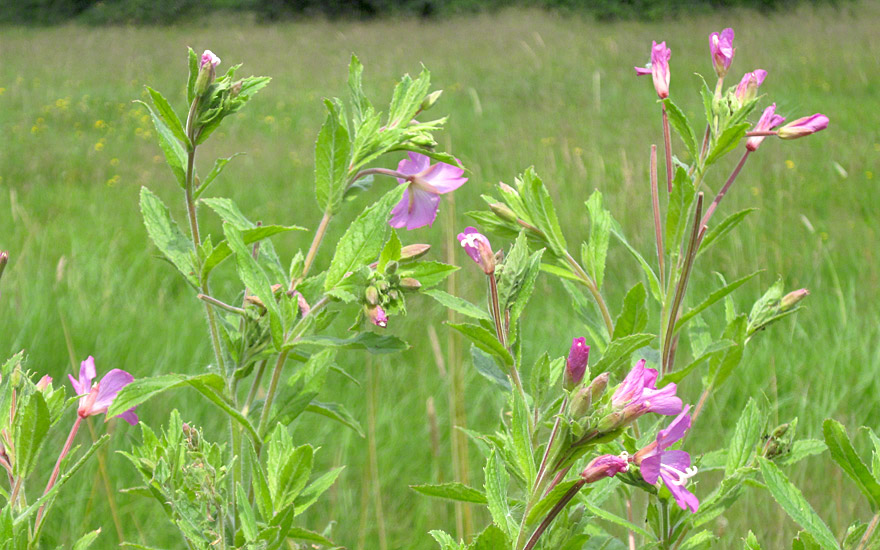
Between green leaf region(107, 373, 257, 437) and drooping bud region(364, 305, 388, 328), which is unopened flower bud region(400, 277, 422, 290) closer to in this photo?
drooping bud region(364, 305, 388, 328)

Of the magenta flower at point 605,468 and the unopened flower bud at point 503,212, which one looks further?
the unopened flower bud at point 503,212

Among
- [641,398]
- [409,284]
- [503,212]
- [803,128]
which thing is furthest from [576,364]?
[803,128]

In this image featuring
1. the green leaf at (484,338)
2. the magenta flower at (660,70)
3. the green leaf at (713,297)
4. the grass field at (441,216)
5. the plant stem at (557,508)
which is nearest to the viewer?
the plant stem at (557,508)

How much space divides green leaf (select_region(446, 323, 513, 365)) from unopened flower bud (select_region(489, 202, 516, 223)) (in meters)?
0.18

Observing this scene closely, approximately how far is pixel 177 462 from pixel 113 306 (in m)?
1.59

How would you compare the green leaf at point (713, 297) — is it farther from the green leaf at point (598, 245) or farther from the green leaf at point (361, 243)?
the green leaf at point (361, 243)

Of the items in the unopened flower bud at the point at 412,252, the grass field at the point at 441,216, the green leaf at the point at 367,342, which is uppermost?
the unopened flower bud at the point at 412,252

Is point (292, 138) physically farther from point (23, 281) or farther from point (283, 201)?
point (23, 281)

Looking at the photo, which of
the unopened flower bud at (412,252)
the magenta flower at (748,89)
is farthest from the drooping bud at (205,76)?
the magenta flower at (748,89)

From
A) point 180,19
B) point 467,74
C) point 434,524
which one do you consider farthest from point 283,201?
point 180,19

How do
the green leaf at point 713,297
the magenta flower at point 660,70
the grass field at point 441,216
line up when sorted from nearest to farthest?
the green leaf at point 713,297 < the magenta flower at point 660,70 < the grass field at point 441,216

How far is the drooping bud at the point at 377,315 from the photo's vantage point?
0.59 meters

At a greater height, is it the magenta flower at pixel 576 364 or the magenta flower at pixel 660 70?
the magenta flower at pixel 660 70

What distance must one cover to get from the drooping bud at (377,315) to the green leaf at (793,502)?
0.31 metres
